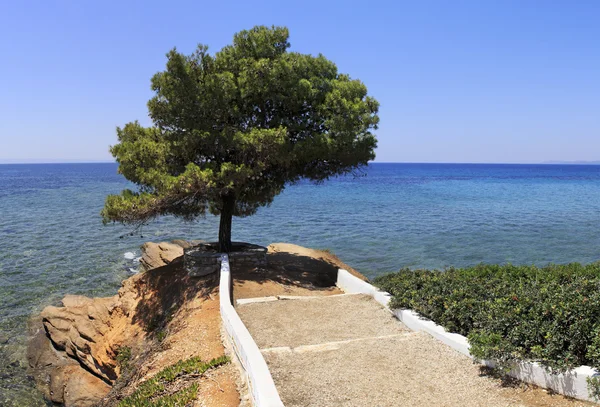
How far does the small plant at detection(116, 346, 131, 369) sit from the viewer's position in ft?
36.4

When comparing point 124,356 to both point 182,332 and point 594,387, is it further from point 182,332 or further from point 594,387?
point 594,387

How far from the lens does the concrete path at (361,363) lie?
592cm

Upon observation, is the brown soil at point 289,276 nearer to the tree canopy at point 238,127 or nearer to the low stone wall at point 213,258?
the low stone wall at point 213,258

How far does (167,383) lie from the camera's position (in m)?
7.53

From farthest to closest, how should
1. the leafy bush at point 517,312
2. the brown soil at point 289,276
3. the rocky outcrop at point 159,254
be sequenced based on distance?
the rocky outcrop at point 159,254
the brown soil at point 289,276
the leafy bush at point 517,312

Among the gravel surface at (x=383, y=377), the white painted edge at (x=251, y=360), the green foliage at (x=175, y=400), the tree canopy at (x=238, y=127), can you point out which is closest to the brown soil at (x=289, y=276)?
the white painted edge at (x=251, y=360)

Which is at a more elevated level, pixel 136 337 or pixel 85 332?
pixel 136 337

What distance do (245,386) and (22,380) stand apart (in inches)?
357

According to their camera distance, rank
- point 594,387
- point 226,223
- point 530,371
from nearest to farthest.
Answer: point 594,387, point 530,371, point 226,223

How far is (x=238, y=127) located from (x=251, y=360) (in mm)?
7732

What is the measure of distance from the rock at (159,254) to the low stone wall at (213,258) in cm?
585

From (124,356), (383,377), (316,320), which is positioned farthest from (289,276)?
(383,377)

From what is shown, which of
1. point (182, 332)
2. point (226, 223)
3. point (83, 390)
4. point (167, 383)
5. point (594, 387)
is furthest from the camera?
point (226, 223)

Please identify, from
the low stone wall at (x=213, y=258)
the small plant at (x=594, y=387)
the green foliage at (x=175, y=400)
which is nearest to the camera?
the small plant at (x=594, y=387)
